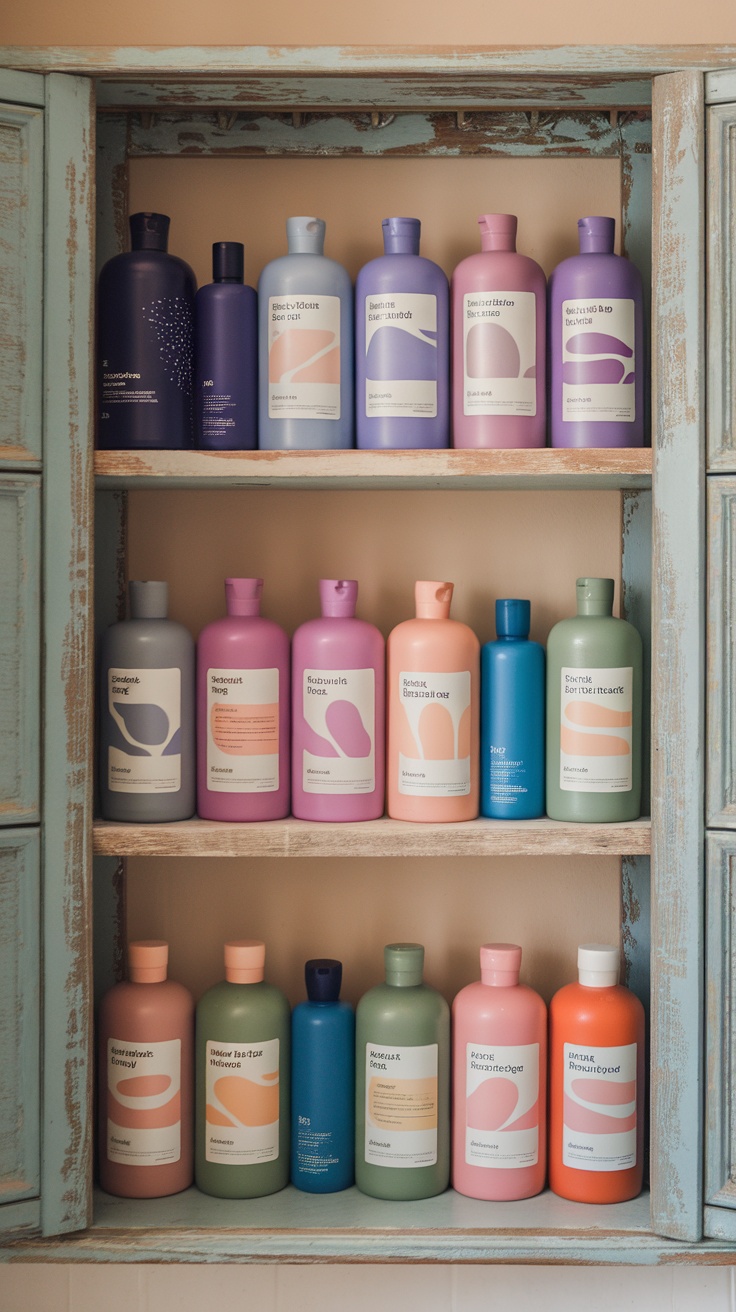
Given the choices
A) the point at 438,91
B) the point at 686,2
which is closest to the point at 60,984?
the point at 438,91

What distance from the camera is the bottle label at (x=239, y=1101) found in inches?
44.2

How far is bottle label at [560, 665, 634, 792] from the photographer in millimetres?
1103

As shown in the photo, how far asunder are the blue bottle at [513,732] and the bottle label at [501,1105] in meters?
0.23

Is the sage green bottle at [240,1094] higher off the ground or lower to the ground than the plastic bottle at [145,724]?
lower

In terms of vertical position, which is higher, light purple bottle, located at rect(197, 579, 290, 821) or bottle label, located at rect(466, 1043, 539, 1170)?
light purple bottle, located at rect(197, 579, 290, 821)

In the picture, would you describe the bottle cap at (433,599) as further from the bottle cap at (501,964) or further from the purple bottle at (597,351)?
the bottle cap at (501,964)

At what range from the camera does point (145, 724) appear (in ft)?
3.62

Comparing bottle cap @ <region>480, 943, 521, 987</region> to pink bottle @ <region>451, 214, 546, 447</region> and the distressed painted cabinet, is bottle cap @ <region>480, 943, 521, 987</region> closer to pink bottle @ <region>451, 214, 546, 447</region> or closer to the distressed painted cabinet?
the distressed painted cabinet

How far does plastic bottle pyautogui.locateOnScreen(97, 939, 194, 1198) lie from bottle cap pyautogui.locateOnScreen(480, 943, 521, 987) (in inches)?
11.8

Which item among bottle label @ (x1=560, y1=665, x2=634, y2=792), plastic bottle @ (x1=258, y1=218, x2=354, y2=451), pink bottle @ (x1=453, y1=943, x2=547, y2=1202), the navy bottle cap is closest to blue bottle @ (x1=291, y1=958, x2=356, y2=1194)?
the navy bottle cap

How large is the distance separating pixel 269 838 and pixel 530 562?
0.41 m

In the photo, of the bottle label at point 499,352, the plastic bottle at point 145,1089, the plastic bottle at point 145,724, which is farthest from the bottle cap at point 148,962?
the bottle label at point 499,352

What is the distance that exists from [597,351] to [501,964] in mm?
592

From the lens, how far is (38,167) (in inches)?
40.4
